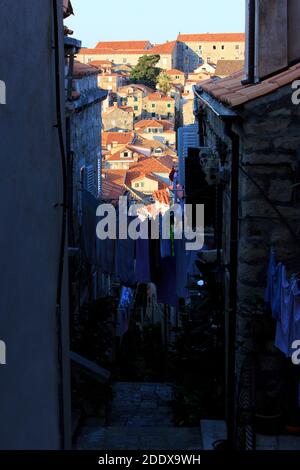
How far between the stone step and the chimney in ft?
14.9

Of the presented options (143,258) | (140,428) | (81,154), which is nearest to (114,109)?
(81,154)

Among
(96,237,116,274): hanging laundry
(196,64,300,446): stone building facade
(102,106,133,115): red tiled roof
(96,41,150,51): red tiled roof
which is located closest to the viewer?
(196,64,300,446): stone building facade

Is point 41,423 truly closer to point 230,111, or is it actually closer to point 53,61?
point 53,61

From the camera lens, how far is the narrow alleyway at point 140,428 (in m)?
9.07

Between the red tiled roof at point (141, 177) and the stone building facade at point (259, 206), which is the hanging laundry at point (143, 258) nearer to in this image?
the stone building facade at point (259, 206)

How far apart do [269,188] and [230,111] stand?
1.00 metres

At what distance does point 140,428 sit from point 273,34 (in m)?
5.34

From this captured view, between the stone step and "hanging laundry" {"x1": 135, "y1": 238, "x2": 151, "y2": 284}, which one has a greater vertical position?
"hanging laundry" {"x1": 135, "y1": 238, "x2": 151, "y2": 284}

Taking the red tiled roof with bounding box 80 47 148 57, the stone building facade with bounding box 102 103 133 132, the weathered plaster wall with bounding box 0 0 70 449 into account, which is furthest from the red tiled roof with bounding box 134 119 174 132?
the weathered plaster wall with bounding box 0 0 70 449

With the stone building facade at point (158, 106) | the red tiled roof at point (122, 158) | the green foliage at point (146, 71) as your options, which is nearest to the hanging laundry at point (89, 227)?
the red tiled roof at point (122, 158)

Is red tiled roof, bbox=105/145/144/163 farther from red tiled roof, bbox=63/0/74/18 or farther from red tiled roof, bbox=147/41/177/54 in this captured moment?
red tiled roof, bbox=147/41/177/54

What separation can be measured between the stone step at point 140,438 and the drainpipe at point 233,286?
582 mm

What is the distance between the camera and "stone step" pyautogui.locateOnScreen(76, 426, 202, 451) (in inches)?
354

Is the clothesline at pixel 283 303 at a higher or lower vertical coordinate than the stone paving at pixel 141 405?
higher
